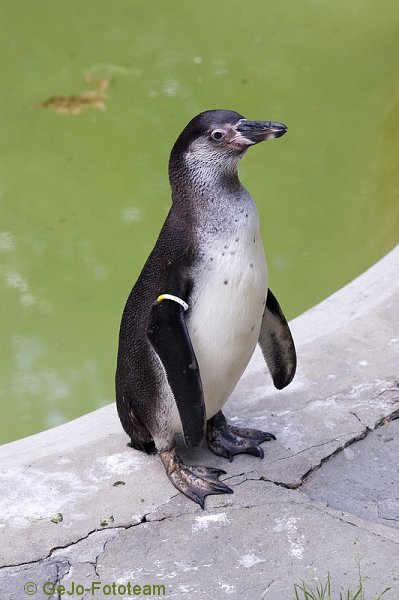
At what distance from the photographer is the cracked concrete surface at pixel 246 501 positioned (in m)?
2.38

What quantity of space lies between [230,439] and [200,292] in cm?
54

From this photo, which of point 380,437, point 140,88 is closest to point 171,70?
point 140,88

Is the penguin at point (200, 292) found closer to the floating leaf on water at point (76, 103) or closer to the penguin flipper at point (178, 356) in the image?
the penguin flipper at point (178, 356)

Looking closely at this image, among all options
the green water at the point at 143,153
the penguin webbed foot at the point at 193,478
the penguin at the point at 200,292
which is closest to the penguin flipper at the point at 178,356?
the penguin at the point at 200,292

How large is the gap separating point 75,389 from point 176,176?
6.54ft

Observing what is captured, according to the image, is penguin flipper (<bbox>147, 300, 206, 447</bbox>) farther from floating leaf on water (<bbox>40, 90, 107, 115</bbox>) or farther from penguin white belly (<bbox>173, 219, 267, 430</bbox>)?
floating leaf on water (<bbox>40, 90, 107, 115</bbox>)

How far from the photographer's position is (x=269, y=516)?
101 inches

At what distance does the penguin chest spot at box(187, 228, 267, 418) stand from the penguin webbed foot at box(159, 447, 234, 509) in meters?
0.21

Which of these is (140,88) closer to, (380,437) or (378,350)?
(378,350)

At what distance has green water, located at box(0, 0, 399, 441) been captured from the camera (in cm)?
474

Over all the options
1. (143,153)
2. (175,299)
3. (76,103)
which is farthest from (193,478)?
(76,103)

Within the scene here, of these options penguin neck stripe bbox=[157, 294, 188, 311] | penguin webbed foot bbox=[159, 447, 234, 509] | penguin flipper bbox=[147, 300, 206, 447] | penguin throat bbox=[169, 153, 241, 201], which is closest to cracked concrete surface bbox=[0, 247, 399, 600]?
penguin webbed foot bbox=[159, 447, 234, 509]

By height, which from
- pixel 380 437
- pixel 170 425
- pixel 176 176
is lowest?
pixel 380 437

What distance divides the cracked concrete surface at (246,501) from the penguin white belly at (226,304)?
1.08ft
